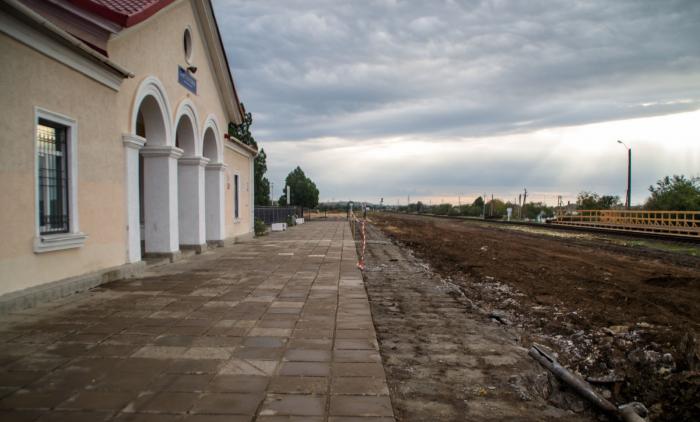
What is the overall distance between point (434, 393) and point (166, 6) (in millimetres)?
10109

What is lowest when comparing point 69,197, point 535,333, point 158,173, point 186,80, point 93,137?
point 535,333

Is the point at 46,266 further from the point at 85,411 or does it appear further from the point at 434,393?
the point at 434,393

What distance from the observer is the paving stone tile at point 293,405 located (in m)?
3.47

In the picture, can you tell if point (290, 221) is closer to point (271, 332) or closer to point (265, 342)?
point (271, 332)

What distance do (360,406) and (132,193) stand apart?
7505 millimetres

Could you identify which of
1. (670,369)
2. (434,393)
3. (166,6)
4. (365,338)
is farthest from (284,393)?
(166,6)

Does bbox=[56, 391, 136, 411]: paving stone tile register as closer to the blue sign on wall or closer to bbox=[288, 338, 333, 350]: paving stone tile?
bbox=[288, 338, 333, 350]: paving stone tile

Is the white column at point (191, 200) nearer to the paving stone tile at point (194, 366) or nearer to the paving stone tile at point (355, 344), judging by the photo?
the paving stone tile at point (355, 344)

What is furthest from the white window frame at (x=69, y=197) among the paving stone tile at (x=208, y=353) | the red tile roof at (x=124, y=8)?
the paving stone tile at (x=208, y=353)

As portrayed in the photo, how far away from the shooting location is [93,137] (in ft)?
26.9

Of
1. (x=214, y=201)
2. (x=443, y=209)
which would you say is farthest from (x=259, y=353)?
(x=443, y=209)

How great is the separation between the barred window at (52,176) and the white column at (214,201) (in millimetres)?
8153

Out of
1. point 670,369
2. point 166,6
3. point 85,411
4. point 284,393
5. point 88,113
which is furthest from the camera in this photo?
point 166,6

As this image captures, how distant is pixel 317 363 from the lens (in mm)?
4504
